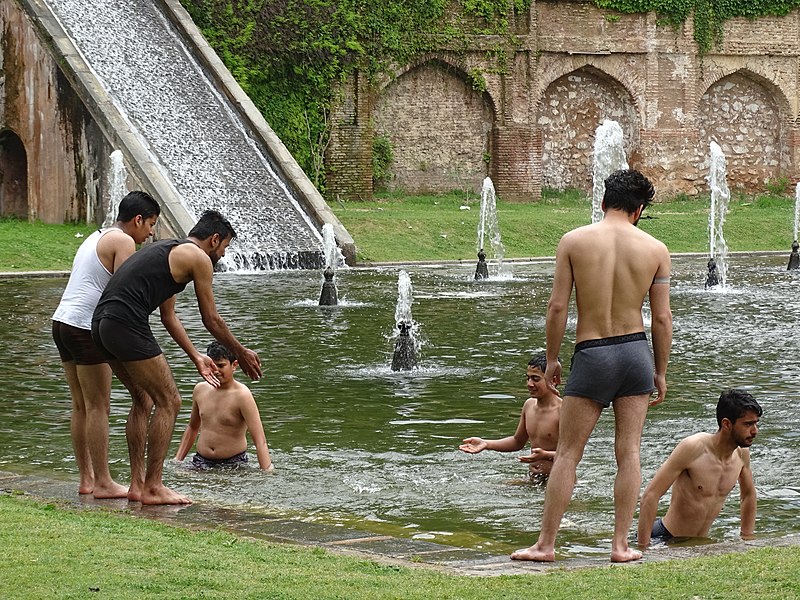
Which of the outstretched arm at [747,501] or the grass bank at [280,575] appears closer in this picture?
the grass bank at [280,575]

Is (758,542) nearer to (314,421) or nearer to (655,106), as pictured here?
(314,421)

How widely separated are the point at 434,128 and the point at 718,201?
7.22 metres

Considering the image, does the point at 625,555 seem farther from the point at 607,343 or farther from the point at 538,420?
the point at 538,420

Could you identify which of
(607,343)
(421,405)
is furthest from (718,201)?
(607,343)

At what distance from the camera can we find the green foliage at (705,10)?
3834 centimetres

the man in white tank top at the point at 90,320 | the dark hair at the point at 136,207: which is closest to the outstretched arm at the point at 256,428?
the man in white tank top at the point at 90,320

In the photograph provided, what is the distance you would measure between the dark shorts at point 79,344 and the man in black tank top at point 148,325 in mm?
166

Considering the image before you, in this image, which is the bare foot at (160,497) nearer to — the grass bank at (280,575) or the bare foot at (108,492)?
the bare foot at (108,492)

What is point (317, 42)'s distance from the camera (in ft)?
111

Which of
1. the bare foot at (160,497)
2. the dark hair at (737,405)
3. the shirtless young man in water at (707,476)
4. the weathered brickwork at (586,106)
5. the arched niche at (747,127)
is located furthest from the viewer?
the arched niche at (747,127)

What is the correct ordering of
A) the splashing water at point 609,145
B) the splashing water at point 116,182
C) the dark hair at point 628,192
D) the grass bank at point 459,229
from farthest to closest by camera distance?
the splashing water at point 609,145, the splashing water at point 116,182, the grass bank at point 459,229, the dark hair at point 628,192

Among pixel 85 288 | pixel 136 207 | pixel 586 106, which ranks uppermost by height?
pixel 586 106

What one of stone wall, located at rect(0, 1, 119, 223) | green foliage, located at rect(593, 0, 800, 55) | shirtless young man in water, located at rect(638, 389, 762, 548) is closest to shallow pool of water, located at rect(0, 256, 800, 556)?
shirtless young man in water, located at rect(638, 389, 762, 548)

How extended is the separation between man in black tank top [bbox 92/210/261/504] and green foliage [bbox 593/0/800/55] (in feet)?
103
